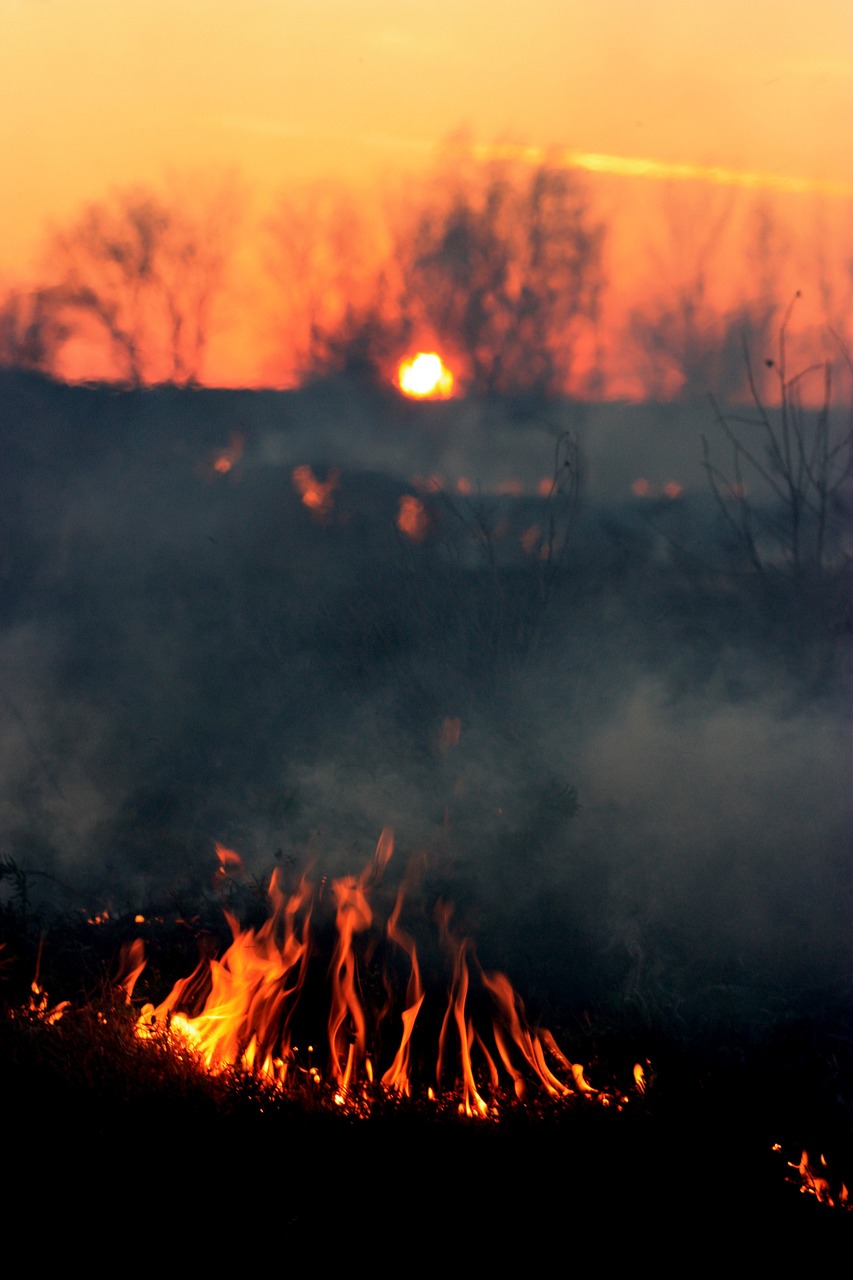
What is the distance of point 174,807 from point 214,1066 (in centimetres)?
305

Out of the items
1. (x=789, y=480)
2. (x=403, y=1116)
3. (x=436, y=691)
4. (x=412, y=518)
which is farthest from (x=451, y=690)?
(x=403, y=1116)

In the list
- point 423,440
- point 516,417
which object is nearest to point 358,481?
point 423,440

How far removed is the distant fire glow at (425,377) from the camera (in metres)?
6.00

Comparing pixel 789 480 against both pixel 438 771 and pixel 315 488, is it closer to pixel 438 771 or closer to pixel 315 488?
pixel 438 771

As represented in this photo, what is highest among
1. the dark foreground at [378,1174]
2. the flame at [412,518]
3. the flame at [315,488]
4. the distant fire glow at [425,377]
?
the distant fire glow at [425,377]

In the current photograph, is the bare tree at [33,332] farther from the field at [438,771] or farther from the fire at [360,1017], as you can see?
the fire at [360,1017]

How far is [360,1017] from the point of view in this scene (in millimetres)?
3645

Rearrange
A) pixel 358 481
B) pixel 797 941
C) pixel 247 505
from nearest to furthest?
pixel 797 941, pixel 358 481, pixel 247 505

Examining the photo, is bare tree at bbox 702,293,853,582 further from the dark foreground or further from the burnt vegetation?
the dark foreground

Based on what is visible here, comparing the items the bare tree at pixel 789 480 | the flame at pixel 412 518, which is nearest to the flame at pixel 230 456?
the flame at pixel 412 518

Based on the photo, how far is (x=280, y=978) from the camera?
3.77 m

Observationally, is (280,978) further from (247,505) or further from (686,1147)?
(247,505)

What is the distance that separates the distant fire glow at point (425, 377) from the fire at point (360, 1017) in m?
2.80

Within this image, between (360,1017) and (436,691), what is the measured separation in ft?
8.40
